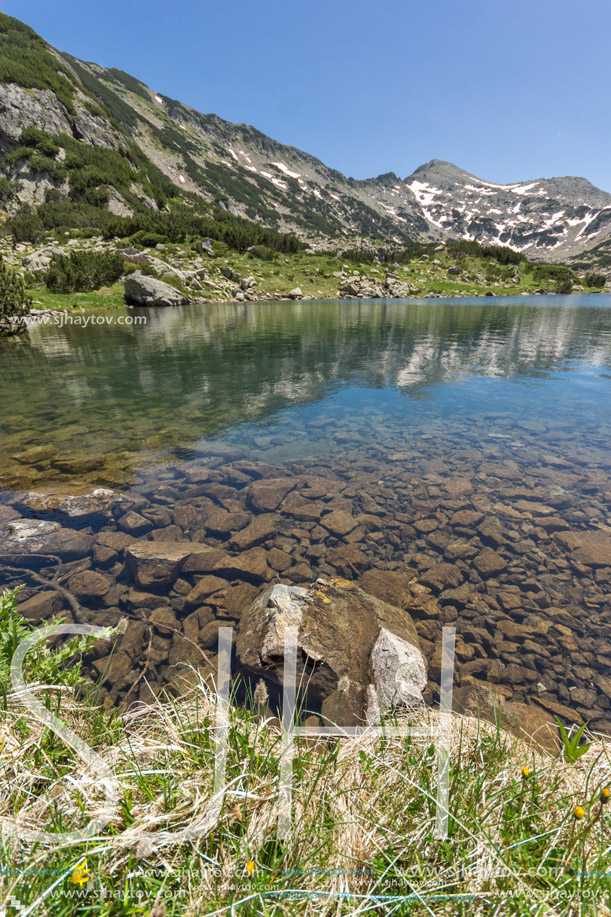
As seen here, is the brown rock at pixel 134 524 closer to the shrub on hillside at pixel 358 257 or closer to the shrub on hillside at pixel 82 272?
the shrub on hillside at pixel 82 272

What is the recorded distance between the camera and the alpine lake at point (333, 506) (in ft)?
16.8

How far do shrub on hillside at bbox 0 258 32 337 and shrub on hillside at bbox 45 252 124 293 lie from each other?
24.5m

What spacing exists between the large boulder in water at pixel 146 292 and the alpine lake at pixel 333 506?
43897 millimetres

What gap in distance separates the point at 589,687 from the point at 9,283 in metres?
37.0

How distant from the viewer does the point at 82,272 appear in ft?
174

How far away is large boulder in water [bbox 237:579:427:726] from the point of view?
402cm

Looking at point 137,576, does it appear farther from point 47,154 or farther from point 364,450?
point 47,154

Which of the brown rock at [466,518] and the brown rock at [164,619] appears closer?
the brown rock at [164,619]

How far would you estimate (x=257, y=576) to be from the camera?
6199mm
